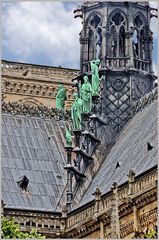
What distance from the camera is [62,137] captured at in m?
76.6

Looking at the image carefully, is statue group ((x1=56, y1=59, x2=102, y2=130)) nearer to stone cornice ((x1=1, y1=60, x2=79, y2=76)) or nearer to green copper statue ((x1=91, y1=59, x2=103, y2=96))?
green copper statue ((x1=91, y1=59, x2=103, y2=96))

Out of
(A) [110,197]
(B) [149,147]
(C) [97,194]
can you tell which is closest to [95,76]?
(C) [97,194]

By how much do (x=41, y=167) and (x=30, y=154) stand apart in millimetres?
1047

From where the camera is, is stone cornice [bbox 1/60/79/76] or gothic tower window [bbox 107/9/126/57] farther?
stone cornice [bbox 1/60/79/76]

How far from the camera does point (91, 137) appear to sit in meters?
72.8

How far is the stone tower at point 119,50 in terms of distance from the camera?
74875 mm

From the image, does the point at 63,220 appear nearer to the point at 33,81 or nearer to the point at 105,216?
the point at 105,216

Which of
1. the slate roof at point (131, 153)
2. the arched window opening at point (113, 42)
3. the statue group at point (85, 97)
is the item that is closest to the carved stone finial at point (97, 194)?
the slate roof at point (131, 153)

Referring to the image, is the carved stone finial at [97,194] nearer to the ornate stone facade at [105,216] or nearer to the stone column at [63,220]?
the ornate stone facade at [105,216]

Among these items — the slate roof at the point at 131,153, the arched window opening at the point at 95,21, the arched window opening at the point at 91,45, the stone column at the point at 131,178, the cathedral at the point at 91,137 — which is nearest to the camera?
the stone column at the point at 131,178

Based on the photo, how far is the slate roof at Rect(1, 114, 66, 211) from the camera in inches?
2815

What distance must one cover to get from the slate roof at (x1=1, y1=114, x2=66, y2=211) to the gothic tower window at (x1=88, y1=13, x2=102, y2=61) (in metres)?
4.17

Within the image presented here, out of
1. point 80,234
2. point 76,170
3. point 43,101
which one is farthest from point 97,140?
point 43,101

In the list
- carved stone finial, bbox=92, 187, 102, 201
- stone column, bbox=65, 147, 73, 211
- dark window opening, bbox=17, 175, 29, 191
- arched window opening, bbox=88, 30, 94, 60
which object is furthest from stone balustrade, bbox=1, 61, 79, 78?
carved stone finial, bbox=92, 187, 102, 201
